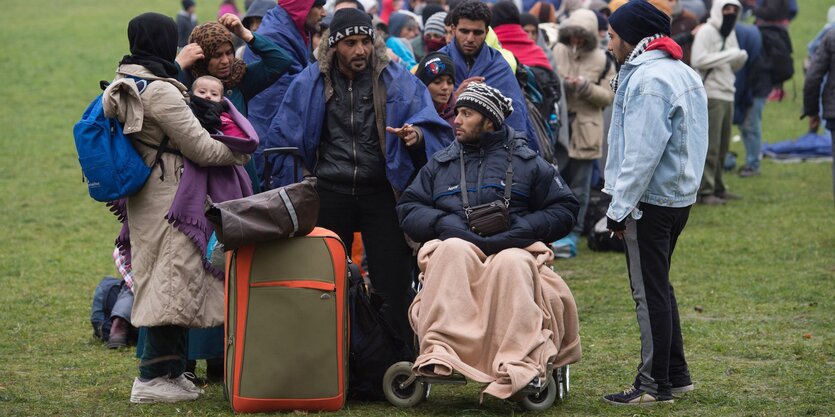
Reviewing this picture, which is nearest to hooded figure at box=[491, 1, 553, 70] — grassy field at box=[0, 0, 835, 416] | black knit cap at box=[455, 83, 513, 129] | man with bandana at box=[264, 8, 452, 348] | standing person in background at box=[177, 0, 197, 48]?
grassy field at box=[0, 0, 835, 416]

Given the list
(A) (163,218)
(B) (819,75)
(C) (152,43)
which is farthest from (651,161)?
(B) (819,75)

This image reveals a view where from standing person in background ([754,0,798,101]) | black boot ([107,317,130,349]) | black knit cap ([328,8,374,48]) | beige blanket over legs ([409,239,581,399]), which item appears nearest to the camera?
beige blanket over legs ([409,239,581,399])

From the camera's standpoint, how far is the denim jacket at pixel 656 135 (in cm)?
554

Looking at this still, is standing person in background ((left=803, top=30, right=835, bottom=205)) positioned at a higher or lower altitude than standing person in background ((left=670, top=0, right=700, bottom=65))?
A: lower

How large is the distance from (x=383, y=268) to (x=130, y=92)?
1.76 metres

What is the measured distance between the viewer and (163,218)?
5941 millimetres

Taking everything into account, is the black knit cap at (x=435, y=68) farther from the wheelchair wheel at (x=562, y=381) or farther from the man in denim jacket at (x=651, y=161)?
the wheelchair wheel at (x=562, y=381)

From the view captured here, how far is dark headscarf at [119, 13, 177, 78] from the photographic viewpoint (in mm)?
5910

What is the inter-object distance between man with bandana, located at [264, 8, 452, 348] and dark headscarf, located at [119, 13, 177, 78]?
82 cm

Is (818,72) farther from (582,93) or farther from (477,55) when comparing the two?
(477,55)

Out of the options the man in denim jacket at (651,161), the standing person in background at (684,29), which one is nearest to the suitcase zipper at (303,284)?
the man in denim jacket at (651,161)

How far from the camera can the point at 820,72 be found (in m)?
10.5

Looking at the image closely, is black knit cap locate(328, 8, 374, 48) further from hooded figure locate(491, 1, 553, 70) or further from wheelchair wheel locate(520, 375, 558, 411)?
hooded figure locate(491, 1, 553, 70)

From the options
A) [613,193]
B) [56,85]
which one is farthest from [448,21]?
[56,85]
